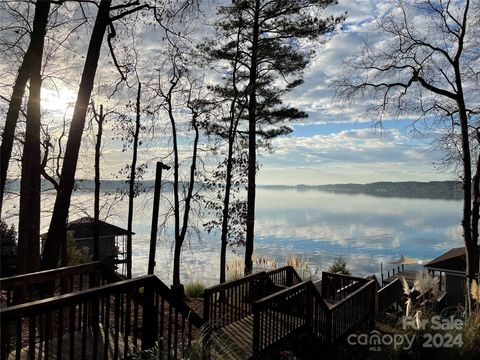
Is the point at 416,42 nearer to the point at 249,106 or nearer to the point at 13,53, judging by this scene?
the point at 249,106

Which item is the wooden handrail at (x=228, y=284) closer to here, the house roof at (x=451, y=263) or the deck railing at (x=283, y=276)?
the deck railing at (x=283, y=276)

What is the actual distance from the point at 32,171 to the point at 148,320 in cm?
411

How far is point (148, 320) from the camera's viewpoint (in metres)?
4.26

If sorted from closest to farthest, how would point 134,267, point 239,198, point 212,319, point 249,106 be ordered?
point 212,319 → point 249,106 → point 239,198 → point 134,267

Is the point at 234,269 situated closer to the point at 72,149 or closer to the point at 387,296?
the point at 387,296

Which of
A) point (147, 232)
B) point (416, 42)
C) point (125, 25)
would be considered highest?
point (416, 42)

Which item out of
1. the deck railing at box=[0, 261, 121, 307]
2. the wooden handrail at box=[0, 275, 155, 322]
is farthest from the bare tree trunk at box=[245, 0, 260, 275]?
the wooden handrail at box=[0, 275, 155, 322]

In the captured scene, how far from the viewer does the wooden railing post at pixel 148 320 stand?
4242mm

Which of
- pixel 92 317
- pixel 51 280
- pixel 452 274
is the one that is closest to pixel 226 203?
pixel 51 280

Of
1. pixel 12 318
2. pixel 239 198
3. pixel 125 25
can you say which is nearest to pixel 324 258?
pixel 239 198

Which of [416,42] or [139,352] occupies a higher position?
[416,42]

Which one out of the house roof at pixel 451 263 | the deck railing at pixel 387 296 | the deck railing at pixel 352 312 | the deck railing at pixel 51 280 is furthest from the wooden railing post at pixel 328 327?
the house roof at pixel 451 263

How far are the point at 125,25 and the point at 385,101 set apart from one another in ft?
22.6

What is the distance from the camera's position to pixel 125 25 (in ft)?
25.3
